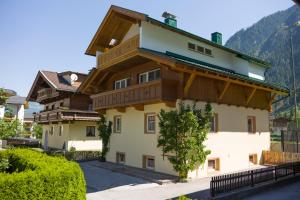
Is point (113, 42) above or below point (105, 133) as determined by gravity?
above

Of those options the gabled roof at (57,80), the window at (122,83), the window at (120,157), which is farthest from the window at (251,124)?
the gabled roof at (57,80)

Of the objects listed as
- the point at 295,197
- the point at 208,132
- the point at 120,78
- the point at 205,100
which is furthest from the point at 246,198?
the point at 120,78

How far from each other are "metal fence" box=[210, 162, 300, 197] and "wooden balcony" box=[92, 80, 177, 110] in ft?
19.9

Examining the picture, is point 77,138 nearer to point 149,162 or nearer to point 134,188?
point 149,162

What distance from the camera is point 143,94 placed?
722 inches

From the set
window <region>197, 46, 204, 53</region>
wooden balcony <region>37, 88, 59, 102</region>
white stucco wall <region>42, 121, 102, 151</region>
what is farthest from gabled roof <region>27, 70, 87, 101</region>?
window <region>197, 46, 204, 53</region>

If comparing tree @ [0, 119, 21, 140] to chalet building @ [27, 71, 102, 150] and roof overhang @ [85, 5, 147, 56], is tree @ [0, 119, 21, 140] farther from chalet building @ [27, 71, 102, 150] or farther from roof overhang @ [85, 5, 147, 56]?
chalet building @ [27, 71, 102, 150]

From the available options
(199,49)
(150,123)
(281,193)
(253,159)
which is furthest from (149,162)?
(199,49)

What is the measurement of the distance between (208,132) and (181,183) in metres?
Answer: 4.32

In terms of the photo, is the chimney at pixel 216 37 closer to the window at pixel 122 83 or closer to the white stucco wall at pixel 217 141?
the white stucco wall at pixel 217 141

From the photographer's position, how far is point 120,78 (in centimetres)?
2411

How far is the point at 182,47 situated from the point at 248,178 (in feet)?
37.5

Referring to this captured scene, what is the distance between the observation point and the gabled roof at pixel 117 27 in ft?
64.1

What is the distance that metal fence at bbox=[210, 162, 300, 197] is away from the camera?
13.0 metres
